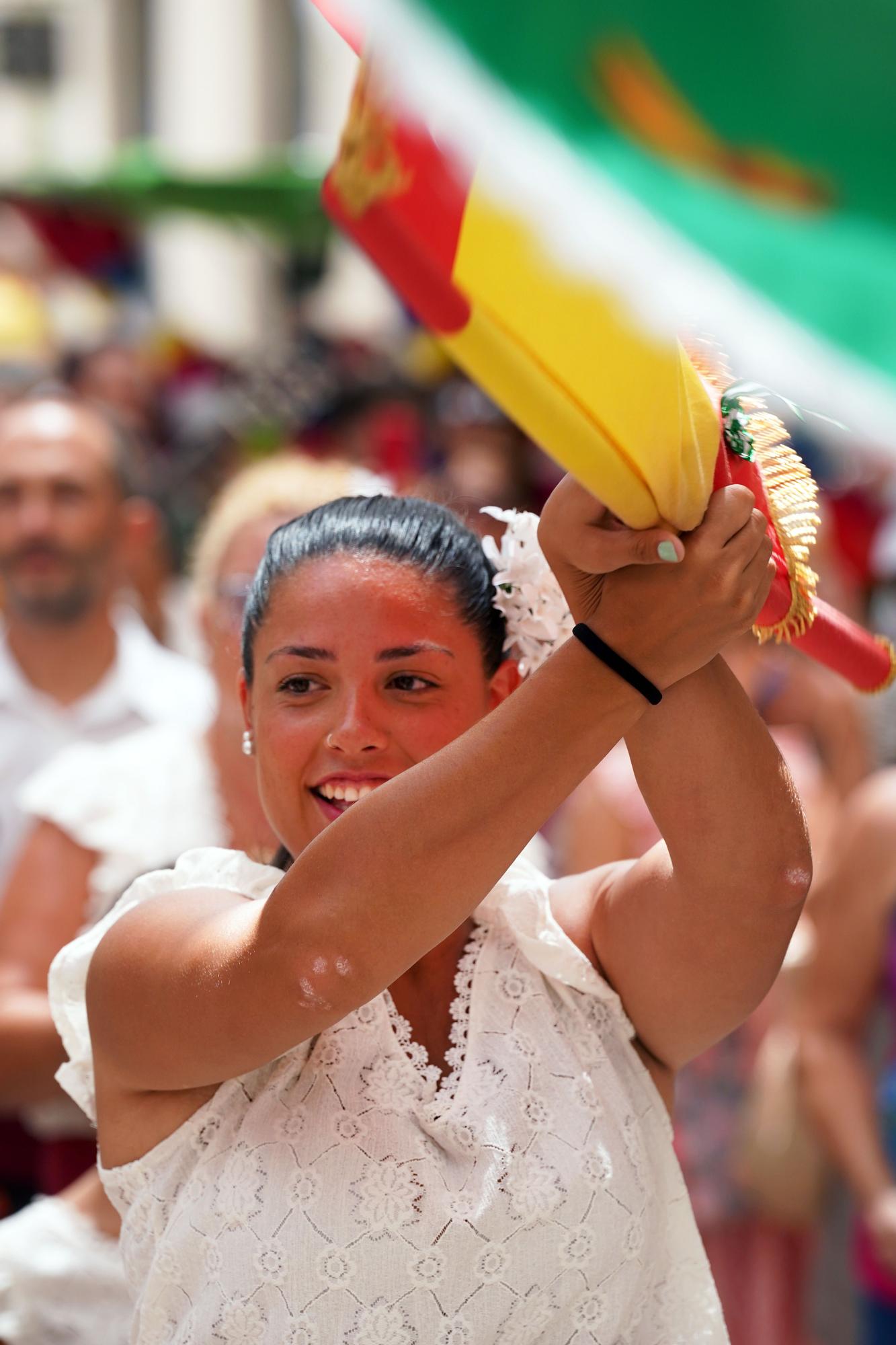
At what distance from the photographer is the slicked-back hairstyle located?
1777mm

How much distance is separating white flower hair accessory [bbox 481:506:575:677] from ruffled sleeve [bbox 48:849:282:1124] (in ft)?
1.16

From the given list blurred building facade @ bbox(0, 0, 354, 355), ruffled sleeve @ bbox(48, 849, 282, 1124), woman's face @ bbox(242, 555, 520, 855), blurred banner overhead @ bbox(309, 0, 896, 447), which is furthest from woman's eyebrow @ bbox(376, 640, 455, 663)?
blurred building facade @ bbox(0, 0, 354, 355)

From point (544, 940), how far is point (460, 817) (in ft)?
1.38

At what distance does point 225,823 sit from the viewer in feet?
9.78

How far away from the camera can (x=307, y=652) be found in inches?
67.4

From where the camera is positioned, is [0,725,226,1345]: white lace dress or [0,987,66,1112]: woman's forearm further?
[0,987,66,1112]: woman's forearm

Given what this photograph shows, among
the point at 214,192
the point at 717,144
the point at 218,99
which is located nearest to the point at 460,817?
the point at 717,144

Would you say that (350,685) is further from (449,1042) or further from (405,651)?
(449,1042)

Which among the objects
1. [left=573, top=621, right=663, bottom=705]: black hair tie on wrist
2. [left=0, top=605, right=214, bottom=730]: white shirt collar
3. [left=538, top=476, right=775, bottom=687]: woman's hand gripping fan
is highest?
[left=538, top=476, right=775, bottom=687]: woman's hand gripping fan

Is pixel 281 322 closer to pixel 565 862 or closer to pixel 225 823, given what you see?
pixel 565 862

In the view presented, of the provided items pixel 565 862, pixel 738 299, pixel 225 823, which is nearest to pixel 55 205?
pixel 565 862

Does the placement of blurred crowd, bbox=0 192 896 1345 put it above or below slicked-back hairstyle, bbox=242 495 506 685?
below

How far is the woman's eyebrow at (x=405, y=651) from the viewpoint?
171 centimetres

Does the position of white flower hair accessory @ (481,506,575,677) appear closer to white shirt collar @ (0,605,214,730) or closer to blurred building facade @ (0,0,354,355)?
white shirt collar @ (0,605,214,730)
